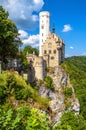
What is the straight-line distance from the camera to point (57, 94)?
179ft

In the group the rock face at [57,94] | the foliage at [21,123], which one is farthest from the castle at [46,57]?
the foliage at [21,123]

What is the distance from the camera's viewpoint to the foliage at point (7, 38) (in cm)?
4503

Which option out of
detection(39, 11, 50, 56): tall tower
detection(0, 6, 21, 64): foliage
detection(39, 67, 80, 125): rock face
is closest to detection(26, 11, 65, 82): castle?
detection(39, 67, 80, 125): rock face

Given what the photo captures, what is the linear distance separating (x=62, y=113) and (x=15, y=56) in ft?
41.8

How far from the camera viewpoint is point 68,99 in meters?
55.9

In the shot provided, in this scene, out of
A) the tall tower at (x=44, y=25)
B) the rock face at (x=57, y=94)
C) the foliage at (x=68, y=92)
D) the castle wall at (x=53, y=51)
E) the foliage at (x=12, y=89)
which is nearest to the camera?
the foliage at (x=12, y=89)

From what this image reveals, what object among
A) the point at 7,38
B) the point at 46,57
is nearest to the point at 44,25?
the point at 46,57

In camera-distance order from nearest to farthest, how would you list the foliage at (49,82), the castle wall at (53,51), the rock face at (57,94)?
the rock face at (57,94), the foliage at (49,82), the castle wall at (53,51)

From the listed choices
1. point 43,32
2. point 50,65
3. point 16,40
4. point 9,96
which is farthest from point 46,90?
point 43,32

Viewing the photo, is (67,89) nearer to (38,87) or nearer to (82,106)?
(38,87)

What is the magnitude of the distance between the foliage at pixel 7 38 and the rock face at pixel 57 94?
7995 millimetres

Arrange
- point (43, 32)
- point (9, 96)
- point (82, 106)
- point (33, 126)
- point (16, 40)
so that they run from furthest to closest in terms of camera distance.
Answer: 1. point (82, 106)
2. point (43, 32)
3. point (16, 40)
4. point (9, 96)
5. point (33, 126)

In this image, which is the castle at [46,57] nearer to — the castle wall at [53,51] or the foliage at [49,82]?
the castle wall at [53,51]

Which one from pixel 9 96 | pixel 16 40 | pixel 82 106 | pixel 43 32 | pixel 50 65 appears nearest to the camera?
pixel 9 96
